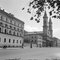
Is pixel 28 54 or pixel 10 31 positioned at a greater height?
Answer: pixel 10 31

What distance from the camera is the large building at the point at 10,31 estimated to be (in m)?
50.1

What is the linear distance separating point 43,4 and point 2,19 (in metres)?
46.7

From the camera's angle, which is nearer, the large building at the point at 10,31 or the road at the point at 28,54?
the road at the point at 28,54

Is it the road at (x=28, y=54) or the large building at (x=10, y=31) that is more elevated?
the large building at (x=10, y=31)

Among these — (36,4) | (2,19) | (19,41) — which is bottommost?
(19,41)

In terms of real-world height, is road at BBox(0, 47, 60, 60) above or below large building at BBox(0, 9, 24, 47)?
below

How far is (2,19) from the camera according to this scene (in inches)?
1978

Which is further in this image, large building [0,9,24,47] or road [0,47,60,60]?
large building [0,9,24,47]

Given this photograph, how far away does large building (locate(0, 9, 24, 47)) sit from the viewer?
50.1 metres

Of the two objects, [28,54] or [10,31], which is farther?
[10,31]

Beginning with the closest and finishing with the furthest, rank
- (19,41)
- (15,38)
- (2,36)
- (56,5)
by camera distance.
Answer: (56,5) < (2,36) < (15,38) < (19,41)

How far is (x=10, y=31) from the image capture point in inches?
2254

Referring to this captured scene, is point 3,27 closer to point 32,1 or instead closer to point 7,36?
point 7,36

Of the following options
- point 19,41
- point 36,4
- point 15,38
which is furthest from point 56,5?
point 19,41
